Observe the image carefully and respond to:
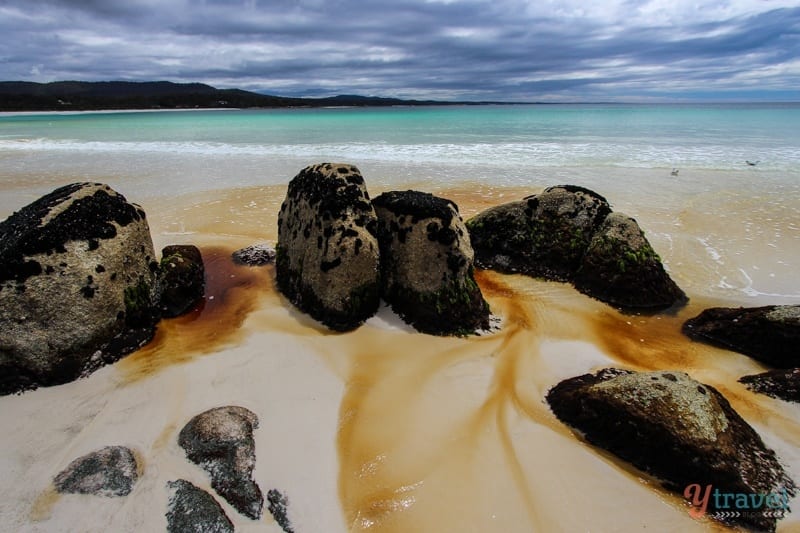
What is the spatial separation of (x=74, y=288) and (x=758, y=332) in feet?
30.3

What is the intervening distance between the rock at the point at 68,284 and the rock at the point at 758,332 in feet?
27.6

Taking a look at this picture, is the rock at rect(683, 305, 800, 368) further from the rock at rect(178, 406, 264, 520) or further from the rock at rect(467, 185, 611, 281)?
the rock at rect(178, 406, 264, 520)

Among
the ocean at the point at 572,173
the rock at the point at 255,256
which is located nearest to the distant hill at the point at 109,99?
the ocean at the point at 572,173

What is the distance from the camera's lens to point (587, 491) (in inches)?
160

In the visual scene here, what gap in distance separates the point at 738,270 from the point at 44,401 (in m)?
11.9

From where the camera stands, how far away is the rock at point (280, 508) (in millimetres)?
3609

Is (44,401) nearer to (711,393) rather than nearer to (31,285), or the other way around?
(31,285)

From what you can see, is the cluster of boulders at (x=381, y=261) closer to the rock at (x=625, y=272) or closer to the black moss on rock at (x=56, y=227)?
the rock at (x=625, y=272)

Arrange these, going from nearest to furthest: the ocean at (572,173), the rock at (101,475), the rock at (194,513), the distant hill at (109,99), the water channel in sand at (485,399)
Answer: the rock at (194,513), the rock at (101,475), the water channel in sand at (485,399), the ocean at (572,173), the distant hill at (109,99)

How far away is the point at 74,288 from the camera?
5.37 m

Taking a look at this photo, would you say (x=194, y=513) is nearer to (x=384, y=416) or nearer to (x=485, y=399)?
(x=384, y=416)

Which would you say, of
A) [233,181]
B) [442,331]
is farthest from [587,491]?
[233,181]

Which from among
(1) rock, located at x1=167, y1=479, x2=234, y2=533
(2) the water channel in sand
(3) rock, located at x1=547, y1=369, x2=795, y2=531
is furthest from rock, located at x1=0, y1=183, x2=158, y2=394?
(3) rock, located at x1=547, y1=369, x2=795, y2=531

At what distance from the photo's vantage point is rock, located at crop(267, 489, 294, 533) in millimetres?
3609
